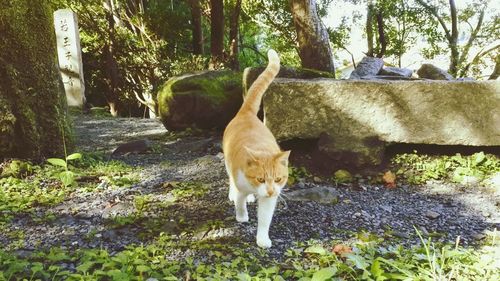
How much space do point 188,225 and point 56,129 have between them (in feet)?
7.32

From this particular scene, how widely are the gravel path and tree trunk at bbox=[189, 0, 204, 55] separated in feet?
24.3

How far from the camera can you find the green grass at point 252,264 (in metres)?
2.55

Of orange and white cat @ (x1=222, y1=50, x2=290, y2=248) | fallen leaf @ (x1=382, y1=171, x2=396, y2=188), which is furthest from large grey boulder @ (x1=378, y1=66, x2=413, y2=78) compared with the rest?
orange and white cat @ (x1=222, y1=50, x2=290, y2=248)

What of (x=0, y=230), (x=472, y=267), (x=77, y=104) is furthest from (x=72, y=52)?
(x=472, y=267)

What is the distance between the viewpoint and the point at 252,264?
2855 mm

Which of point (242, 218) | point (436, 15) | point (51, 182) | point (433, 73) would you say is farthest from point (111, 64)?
point (436, 15)

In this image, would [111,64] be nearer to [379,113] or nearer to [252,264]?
[379,113]

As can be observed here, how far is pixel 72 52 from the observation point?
10.5 metres

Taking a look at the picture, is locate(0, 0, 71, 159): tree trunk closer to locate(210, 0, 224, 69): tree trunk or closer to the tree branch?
locate(210, 0, 224, 69): tree trunk

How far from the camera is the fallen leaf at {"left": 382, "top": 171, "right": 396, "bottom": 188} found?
15.4 feet

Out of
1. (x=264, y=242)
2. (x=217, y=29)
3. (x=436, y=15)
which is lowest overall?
(x=264, y=242)

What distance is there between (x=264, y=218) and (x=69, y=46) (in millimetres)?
9236

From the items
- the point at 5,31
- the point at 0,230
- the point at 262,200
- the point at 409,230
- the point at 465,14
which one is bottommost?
the point at 409,230

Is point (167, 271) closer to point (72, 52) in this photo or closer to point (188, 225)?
point (188, 225)
